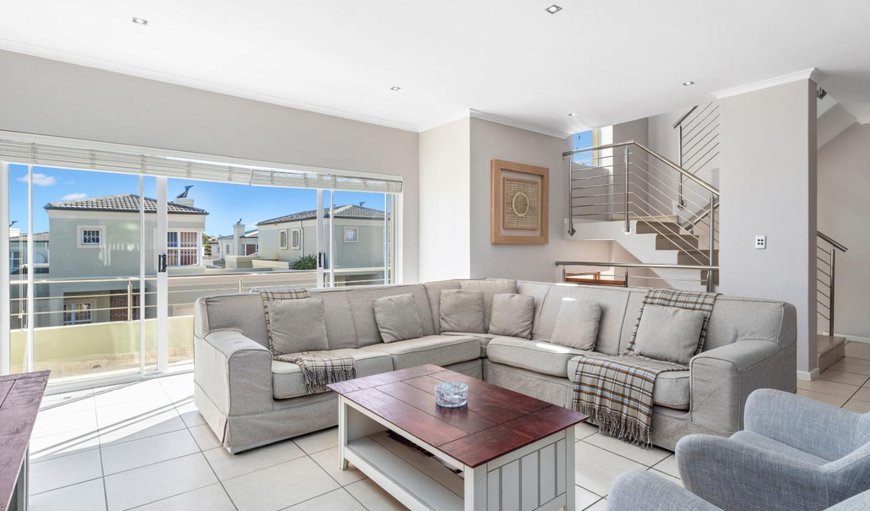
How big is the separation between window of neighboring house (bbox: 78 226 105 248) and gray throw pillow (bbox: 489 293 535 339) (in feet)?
11.2

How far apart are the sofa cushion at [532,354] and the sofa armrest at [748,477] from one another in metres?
1.61

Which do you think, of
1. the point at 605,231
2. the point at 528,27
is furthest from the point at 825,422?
the point at 605,231

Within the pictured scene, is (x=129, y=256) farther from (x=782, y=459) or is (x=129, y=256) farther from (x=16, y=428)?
(x=782, y=459)

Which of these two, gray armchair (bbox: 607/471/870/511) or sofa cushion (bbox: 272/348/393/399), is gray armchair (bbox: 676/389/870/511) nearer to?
gray armchair (bbox: 607/471/870/511)

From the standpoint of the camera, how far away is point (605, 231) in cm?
562

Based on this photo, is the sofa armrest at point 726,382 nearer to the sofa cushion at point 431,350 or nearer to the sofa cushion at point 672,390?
the sofa cushion at point 672,390

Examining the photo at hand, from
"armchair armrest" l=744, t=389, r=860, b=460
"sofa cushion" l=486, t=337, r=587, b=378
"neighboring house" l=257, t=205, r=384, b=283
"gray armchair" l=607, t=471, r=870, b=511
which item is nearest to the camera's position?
"gray armchair" l=607, t=471, r=870, b=511

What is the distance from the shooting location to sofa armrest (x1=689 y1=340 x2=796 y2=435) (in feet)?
7.60

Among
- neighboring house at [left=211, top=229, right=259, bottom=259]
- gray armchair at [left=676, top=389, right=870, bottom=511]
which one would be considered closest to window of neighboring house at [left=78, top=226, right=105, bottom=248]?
neighboring house at [left=211, top=229, right=259, bottom=259]

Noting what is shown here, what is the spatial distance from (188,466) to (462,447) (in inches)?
66.0

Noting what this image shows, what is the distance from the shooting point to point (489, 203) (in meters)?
5.05

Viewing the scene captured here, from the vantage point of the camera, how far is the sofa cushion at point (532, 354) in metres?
3.10

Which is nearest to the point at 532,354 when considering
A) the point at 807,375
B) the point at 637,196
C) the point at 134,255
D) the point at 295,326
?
the point at 295,326

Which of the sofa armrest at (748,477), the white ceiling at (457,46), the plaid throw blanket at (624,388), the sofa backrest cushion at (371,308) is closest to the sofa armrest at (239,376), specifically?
the sofa backrest cushion at (371,308)
